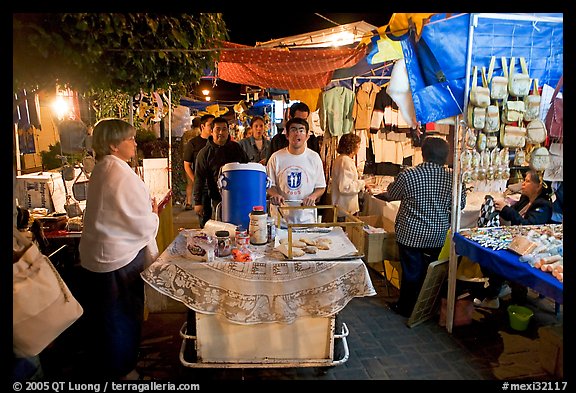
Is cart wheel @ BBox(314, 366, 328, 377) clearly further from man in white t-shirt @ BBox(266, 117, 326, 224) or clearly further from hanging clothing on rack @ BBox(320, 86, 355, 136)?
hanging clothing on rack @ BBox(320, 86, 355, 136)

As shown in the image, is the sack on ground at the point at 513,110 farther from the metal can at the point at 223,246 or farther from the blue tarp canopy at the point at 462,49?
the metal can at the point at 223,246

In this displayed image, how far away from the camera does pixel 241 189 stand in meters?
3.23

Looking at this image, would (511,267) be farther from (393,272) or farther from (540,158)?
(393,272)

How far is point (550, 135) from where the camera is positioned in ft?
13.0

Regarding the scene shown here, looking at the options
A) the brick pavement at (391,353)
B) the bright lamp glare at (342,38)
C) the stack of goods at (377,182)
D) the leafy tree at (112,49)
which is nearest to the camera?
the leafy tree at (112,49)

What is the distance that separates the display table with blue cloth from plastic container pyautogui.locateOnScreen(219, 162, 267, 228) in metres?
1.94

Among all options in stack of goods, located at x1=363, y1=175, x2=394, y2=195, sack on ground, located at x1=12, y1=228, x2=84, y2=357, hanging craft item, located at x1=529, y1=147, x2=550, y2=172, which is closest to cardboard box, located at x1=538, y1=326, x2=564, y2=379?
hanging craft item, located at x1=529, y1=147, x2=550, y2=172

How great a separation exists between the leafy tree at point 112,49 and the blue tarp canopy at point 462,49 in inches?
72.1

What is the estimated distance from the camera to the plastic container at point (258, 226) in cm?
303

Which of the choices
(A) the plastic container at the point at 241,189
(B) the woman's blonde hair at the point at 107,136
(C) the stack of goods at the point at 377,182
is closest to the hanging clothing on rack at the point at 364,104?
(C) the stack of goods at the point at 377,182

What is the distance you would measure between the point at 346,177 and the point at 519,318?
102 inches

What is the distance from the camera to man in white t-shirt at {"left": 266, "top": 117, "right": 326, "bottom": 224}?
13.9 ft

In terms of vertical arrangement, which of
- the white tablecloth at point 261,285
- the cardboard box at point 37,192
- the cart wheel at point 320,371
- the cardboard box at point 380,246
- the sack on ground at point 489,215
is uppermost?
the cardboard box at point 37,192

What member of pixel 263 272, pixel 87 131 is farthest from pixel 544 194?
pixel 87 131
